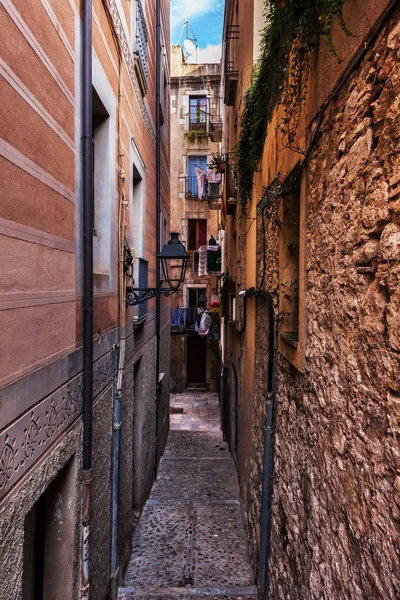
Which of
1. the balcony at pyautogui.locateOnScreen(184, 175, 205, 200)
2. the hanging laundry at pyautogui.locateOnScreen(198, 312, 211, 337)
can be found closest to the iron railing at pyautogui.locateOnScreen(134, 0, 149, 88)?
the hanging laundry at pyautogui.locateOnScreen(198, 312, 211, 337)

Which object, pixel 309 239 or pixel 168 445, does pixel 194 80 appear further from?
pixel 309 239

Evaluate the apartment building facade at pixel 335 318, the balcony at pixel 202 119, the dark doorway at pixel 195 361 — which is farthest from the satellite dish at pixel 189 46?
the apartment building facade at pixel 335 318

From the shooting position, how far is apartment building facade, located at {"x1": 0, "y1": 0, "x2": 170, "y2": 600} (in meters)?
2.17

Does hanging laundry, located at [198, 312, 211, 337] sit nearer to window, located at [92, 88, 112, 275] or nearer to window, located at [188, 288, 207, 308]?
window, located at [188, 288, 207, 308]

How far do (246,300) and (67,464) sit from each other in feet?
15.6

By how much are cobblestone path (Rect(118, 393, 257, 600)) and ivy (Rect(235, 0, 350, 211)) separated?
5195 millimetres

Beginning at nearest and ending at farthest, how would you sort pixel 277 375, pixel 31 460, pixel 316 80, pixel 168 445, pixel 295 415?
1. pixel 31 460
2. pixel 316 80
3. pixel 295 415
4. pixel 277 375
5. pixel 168 445

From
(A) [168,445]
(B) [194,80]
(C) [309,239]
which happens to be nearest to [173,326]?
(A) [168,445]

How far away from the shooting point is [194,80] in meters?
22.3

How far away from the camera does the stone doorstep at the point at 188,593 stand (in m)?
4.91

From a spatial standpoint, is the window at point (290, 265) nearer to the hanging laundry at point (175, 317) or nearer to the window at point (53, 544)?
the window at point (53, 544)

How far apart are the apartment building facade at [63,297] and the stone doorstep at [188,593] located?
0.33 meters

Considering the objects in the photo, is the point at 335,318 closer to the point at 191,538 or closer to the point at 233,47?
the point at 191,538

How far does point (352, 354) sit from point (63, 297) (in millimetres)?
1963
